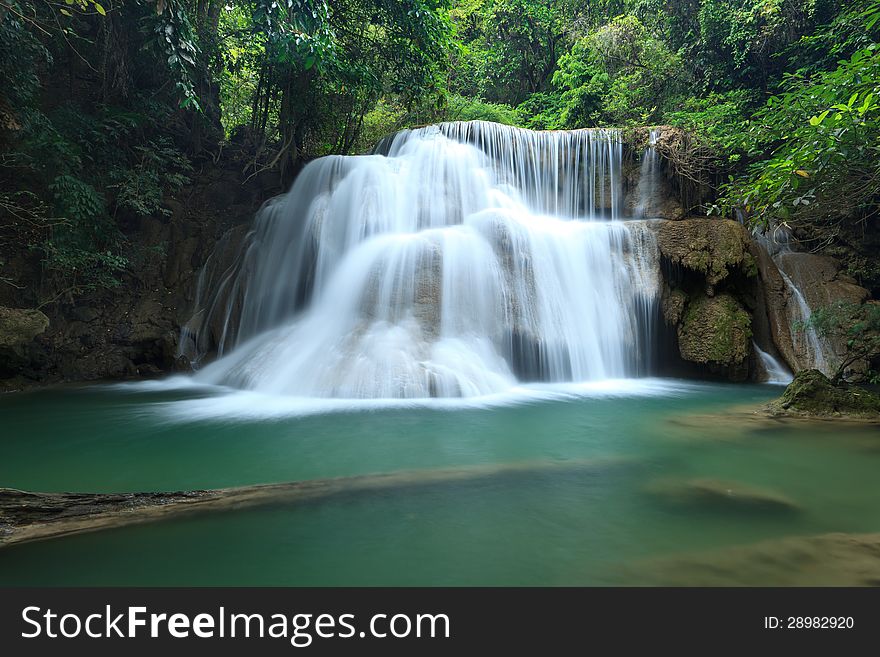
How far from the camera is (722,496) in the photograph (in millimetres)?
3492

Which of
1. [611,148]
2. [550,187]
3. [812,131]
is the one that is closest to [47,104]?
[550,187]

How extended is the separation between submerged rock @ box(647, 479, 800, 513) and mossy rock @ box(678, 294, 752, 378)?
5977 millimetres

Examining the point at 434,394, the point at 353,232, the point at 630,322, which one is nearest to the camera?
the point at 434,394

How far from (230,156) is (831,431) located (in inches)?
529

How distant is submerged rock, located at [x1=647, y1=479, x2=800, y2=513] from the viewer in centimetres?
333

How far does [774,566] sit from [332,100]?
13669 millimetres

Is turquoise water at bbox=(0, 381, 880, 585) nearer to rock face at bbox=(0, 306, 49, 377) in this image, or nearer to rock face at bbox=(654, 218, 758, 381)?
rock face at bbox=(0, 306, 49, 377)

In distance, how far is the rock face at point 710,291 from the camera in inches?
357

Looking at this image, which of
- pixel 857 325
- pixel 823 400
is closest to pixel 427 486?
pixel 823 400

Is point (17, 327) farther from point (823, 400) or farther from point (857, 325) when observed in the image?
point (857, 325)

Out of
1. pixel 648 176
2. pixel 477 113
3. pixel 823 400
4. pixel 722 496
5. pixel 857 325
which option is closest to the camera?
pixel 722 496
